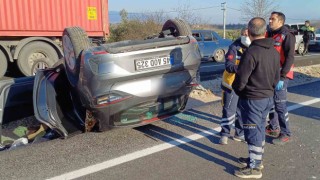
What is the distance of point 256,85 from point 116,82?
1.50 m

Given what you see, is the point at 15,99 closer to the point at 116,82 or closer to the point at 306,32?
the point at 116,82

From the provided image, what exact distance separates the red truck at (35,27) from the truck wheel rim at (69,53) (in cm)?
558

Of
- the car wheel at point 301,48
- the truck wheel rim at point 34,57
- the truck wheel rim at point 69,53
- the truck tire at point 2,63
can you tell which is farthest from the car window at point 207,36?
the truck wheel rim at point 69,53

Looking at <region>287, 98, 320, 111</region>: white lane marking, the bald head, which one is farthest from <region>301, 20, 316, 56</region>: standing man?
the bald head

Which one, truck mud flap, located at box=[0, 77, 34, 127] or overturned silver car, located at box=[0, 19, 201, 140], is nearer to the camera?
overturned silver car, located at box=[0, 19, 201, 140]

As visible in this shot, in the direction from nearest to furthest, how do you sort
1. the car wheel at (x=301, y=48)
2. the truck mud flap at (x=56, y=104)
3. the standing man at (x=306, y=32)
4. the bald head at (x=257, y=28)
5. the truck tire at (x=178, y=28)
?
the bald head at (x=257, y=28) → the truck mud flap at (x=56, y=104) → the truck tire at (x=178, y=28) → the standing man at (x=306, y=32) → the car wheel at (x=301, y=48)

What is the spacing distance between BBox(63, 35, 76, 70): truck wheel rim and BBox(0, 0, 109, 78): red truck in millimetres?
5584

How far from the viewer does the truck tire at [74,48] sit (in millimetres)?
3842

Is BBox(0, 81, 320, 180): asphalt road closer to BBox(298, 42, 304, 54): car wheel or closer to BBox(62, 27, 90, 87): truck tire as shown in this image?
BBox(62, 27, 90, 87): truck tire

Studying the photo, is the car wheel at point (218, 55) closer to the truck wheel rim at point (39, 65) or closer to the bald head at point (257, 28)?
the truck wheel rim at point (39, 65)

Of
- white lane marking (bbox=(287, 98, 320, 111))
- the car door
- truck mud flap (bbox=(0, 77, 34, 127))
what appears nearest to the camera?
truck mud flap (bbox=(0, 77, 34, 127))

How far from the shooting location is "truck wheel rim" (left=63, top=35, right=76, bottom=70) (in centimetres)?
391

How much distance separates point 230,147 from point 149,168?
3.70 feet

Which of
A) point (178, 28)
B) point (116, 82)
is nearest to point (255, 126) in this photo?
point (116, 82)
